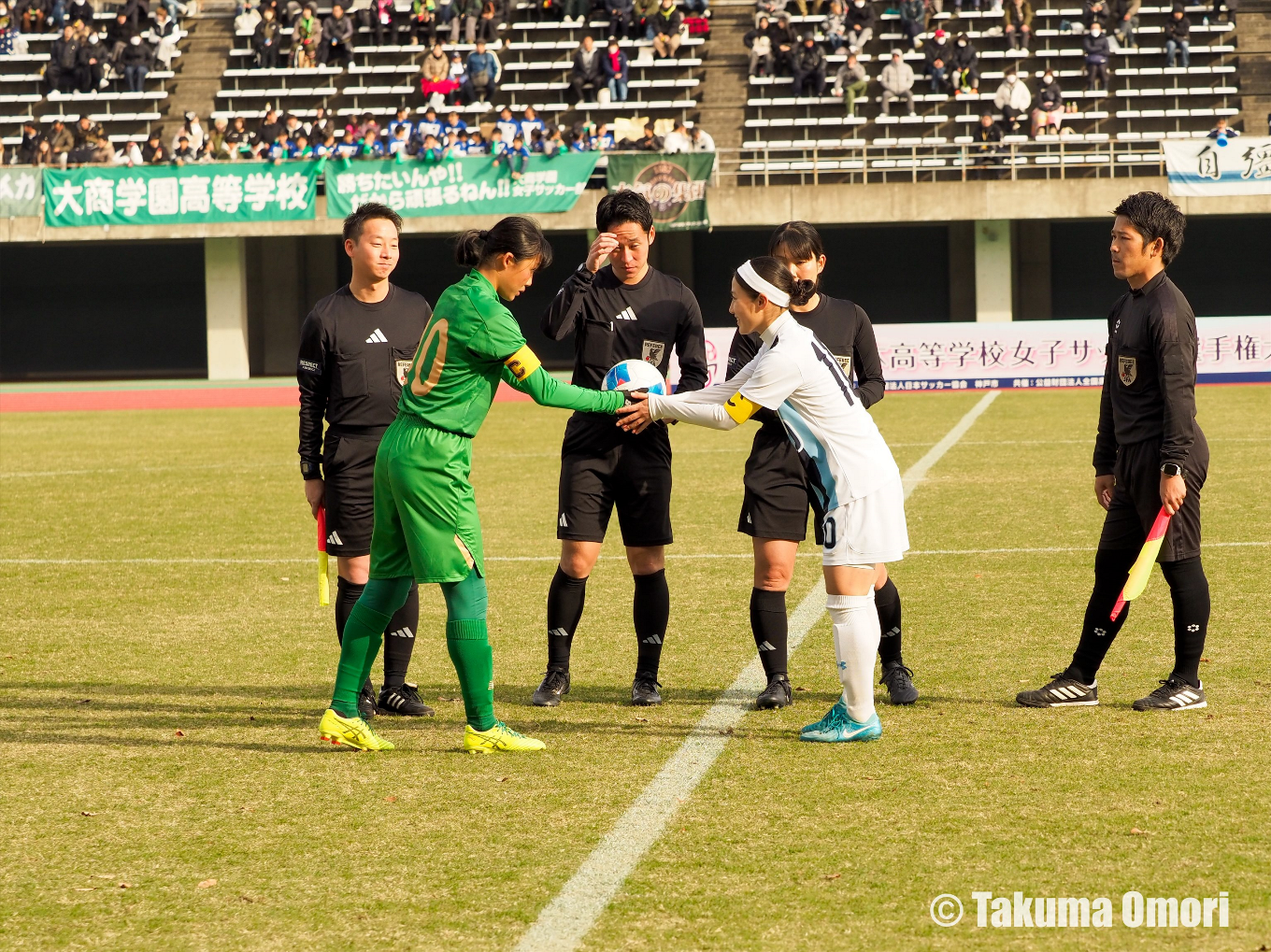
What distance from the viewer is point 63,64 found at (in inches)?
1458

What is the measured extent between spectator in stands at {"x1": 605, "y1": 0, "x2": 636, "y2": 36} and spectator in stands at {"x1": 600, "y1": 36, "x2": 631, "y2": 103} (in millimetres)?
1524

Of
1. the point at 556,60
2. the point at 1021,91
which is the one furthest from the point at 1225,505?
the point at 556,60

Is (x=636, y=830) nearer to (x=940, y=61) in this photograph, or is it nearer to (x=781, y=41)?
(x=940, y=61)

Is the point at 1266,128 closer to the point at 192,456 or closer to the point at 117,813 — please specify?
the point at 192,456

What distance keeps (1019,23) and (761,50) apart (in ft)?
20.8

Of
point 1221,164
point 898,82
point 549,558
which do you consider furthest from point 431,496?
point 898,82

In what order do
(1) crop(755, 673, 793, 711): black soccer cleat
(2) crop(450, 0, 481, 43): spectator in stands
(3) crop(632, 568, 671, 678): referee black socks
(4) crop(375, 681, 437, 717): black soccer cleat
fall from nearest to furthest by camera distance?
1. (1) crop(755, 673, 793, 711): black soccer cleat
2. (4) crop(375, 681, 437, 717): black soccer cleat
3. (3) crop(632, 568, 671, 678): referee black socks
4. (2) crop(450, 0, 481, 43): spectator in stands

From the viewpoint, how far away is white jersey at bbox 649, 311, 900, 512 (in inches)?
205

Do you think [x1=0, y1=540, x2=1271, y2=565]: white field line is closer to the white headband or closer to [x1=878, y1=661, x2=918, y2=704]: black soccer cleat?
[x1=878, y1=661, x2=918, y2=704]: black soccer cleat

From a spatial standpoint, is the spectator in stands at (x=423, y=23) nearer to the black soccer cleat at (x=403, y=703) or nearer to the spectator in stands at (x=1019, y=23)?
the spectator in stands at (x=1019, y=23)

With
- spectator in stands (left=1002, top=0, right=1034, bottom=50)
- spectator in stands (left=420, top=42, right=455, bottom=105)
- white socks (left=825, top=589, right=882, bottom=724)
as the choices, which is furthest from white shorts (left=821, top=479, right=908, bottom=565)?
spectator in stands (left=1002, top=0, right=1034, bottom=50)

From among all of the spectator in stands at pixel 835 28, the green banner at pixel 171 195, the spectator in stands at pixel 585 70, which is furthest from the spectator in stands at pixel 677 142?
the green banner at pixel 171 195

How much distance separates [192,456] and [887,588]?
520 inches

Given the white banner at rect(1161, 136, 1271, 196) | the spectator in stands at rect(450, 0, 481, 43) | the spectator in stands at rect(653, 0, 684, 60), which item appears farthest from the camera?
the spectator in stands at rect(450, 0, 481, 43)
